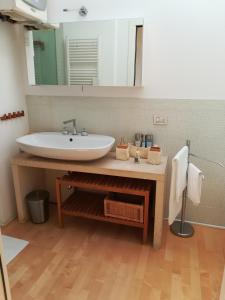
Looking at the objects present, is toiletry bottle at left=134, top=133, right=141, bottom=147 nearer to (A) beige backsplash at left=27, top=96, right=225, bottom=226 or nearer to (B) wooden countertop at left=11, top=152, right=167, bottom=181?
(A) beige backsplash at left=27, top=96, right=225, bottom=226

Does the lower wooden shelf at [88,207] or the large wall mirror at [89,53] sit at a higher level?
the large wall mirror at [89,53]

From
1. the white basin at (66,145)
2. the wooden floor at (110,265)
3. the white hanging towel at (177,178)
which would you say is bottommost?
the wooden floor at (110,265)

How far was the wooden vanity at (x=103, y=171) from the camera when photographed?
6.18 ft

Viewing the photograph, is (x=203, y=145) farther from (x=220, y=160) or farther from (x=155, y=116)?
(x=155, y=116)

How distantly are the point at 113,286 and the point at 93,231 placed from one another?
0.65 m

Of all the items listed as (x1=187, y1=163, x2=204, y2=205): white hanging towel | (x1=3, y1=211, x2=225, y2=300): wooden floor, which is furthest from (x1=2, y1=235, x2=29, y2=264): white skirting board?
(x1=187, y1=163, x2=204, y2=205): white hanging towel

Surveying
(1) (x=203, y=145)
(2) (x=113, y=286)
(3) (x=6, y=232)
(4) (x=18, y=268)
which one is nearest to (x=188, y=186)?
(1) (x=203, y=145)

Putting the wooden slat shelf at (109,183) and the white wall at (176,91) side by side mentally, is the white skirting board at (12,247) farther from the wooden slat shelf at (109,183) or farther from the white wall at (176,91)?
the white wall at (176,91)

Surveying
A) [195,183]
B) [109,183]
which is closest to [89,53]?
[109,183]

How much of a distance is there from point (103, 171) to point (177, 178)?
1.92ft

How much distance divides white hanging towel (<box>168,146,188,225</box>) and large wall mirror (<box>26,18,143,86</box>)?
77 centimetres

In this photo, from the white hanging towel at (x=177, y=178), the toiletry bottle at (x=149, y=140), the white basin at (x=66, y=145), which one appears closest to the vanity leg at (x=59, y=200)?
the white basin at (x=66, y=145)

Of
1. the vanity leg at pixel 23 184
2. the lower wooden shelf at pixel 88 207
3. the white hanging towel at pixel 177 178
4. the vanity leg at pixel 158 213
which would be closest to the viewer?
the white hanging towel at pixel 177 178

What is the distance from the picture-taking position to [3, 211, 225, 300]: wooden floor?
5.29ft
